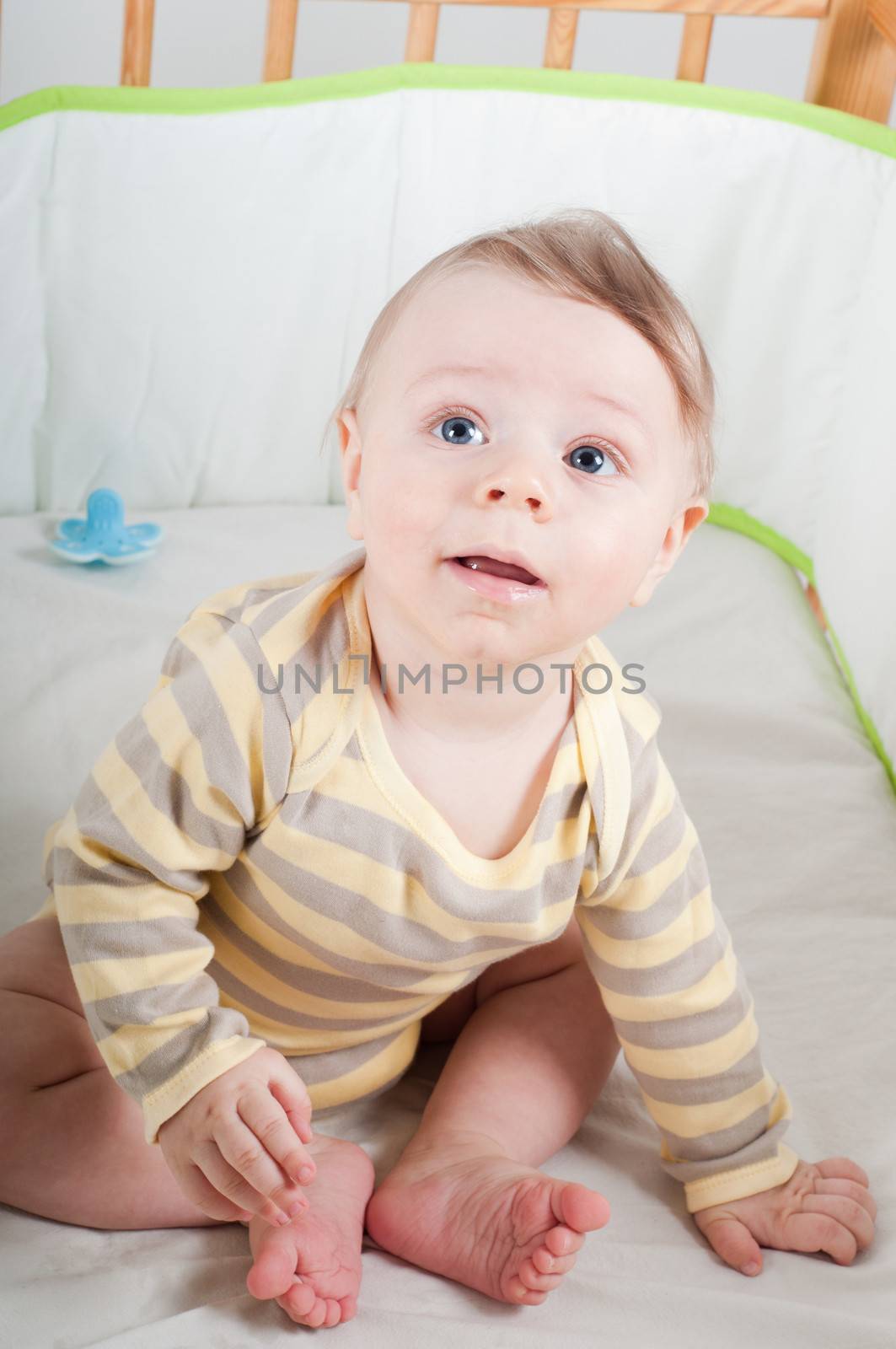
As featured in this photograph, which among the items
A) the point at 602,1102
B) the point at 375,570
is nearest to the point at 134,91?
the point at 375,570

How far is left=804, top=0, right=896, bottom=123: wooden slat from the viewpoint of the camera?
1436 mm

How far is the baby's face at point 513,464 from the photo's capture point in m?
0.61

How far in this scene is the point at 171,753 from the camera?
0.66 metres

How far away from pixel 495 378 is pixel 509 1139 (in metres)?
0.40

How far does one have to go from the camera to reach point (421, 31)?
4.79 ft

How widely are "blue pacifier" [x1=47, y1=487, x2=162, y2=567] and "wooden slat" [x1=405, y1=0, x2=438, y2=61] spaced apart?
55 centimetres

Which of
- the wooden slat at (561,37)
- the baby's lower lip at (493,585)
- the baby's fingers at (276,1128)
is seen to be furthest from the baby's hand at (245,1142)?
the wooden slat at (561,37)

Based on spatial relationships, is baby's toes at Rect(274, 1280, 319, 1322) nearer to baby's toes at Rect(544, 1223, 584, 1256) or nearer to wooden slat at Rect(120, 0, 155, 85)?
baby's toes at Rect(544, 1223, 584, 1256)

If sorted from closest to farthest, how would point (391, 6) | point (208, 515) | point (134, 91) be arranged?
point (134, 91), point (208, 515), point (391, 6)

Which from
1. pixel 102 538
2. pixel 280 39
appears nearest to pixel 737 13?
pixel 280 39

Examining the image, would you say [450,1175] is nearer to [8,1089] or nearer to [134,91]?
[8,1089]

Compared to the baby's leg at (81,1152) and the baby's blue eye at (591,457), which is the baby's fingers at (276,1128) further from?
the baby's blue eye at (591,457)

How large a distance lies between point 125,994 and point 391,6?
8.59ft

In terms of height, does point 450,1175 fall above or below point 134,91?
below
